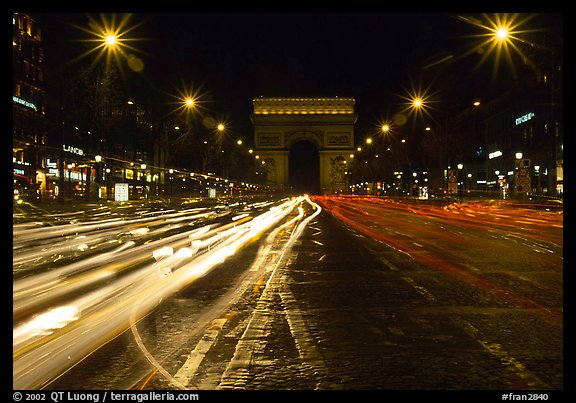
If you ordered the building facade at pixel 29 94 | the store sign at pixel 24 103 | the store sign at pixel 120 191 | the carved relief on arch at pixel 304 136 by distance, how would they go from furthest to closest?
the carved relief on arch at pixel 304 136 → the store sign at pixel 24 103 → the building facade at pixel 29 94 → the store sign at pixel 120 191

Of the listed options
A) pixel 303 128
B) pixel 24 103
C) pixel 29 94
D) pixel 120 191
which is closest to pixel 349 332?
pixel 120 191

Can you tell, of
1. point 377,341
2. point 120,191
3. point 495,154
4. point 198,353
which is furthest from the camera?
point 495,154

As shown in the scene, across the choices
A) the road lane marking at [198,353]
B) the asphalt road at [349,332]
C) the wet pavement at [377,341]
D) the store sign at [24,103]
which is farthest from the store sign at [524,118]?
the road lane marking at [198,353]

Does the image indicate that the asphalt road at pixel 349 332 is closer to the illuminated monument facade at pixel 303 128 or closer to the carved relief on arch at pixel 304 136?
the illuminated monument facade at pixel 303 128

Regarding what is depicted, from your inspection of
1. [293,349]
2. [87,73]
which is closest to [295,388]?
[293,349]

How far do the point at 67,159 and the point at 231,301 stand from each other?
75.0 metres

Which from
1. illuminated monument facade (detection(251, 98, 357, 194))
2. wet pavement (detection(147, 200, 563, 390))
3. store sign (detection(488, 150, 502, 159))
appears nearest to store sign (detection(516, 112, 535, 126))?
store sign (detection(488, 150, 502, 159))

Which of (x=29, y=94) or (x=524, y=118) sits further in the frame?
(x=524, y=118)

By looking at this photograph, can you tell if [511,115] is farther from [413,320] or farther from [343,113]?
[413,320]

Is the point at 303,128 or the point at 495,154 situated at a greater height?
the point at 303,128

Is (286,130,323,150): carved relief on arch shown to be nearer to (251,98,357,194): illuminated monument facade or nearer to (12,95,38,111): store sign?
(251,98,357,194): illuminated monument facade

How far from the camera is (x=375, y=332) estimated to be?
7734 millimetres

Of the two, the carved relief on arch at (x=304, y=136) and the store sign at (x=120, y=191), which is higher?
the carved relief on arch at (x=304, y=136)

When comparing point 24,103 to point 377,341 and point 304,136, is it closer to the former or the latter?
point 377,341
